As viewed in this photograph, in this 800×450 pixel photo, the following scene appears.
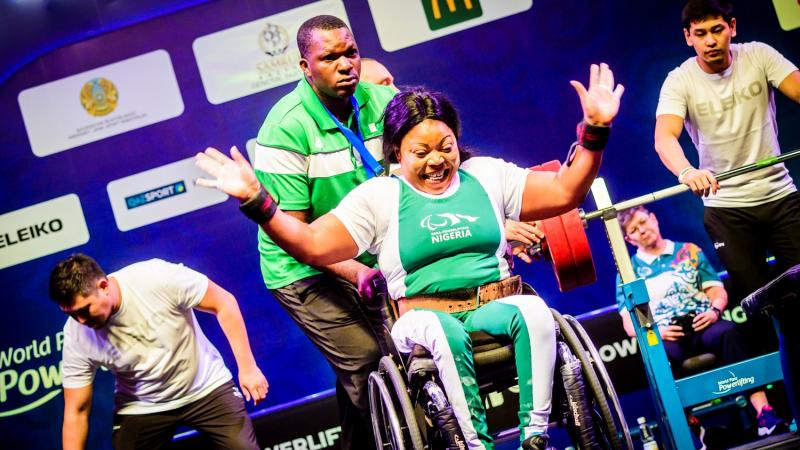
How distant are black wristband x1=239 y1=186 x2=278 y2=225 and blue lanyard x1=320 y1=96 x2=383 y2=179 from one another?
2.29ft

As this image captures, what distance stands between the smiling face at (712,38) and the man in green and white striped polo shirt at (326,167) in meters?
1.52

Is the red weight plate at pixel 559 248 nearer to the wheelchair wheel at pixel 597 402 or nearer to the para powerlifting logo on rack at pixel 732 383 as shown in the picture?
the wheelchair wheel at pixel 597 402

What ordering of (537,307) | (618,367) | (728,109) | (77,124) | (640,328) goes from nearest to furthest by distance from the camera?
(537,307) → (640,328) → (728,109) → (618,367) → (77,124)

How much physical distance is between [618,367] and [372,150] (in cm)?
220

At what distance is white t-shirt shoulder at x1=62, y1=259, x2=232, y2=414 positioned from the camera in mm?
4098

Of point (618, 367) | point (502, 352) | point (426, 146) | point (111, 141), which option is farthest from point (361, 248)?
point (111, 141)

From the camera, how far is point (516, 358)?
8.36ft

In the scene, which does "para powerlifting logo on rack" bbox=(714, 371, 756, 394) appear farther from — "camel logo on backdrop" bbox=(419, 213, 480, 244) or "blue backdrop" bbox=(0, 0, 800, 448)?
"blue backdrop" bbox=(0, 0, 800, 448)

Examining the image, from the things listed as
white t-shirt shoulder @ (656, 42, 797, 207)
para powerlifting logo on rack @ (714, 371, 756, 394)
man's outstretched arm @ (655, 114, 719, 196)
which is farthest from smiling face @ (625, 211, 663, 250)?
para powerlifting logo on rack @ (714, 371, 756, 394)

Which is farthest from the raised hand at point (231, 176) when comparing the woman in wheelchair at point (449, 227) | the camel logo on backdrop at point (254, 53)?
the camel logo on backdrop at point (254, 53)

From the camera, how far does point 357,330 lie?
11.2 ft

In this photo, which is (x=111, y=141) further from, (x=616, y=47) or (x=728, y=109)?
(x=728, y=109)

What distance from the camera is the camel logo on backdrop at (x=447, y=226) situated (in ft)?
9.06

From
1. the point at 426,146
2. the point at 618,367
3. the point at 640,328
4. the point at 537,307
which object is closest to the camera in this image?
the point at 537,307
